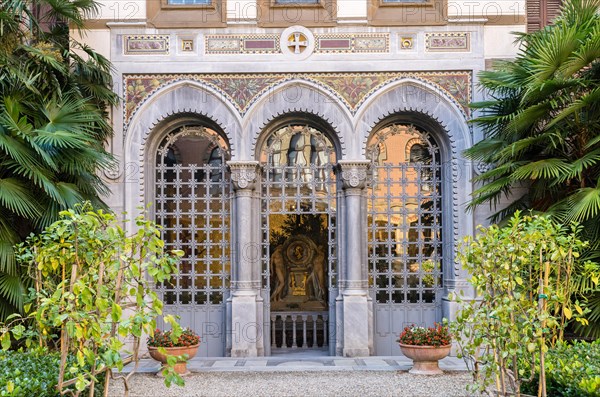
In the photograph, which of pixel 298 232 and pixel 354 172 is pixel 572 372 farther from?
pixel 298 232

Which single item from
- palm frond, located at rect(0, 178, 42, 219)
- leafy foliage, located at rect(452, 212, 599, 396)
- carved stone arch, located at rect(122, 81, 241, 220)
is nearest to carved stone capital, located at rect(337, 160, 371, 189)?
carved stone arch, located at rect(122, 81, 241, 220)

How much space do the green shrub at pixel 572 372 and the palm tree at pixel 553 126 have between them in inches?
61.1

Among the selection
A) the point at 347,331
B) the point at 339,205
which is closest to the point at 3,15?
the point at 339,205

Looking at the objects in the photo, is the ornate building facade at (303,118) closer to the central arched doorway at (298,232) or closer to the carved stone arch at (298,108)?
the carved stone arch at (298,108)

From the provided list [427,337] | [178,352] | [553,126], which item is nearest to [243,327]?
[178,352]

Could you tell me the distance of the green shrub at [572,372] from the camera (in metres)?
6.37

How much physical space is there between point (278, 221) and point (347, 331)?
8.48 ft

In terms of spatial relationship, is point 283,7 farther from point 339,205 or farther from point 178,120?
point 339,205

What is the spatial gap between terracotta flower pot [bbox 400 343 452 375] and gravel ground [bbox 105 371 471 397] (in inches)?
6.1

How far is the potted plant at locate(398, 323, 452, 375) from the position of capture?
1044 centimetres

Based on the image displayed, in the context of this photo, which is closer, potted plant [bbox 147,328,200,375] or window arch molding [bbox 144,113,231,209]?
Result: potted plant [bbox 147,328,200,375]

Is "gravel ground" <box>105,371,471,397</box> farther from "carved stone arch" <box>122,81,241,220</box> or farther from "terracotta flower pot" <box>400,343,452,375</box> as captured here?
"carved stone arch" <box>122,81,241,220</box>

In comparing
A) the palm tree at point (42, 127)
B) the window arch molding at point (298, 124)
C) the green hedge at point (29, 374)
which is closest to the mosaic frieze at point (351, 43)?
the window arch molding at point (298, 124)

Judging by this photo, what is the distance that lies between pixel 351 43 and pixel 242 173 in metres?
3.25
